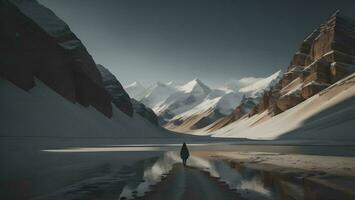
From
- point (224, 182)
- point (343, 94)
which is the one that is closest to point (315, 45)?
point (343, 94)

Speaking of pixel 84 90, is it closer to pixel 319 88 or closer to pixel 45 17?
pixel 45 17

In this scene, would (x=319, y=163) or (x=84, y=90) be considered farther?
(x=84, y=90)

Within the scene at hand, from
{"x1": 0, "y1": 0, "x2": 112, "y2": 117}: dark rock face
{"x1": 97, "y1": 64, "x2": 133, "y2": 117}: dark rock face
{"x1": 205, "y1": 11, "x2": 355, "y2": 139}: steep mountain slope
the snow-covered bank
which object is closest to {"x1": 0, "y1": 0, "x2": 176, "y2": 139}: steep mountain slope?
{"x1": 0, "y1": 0, "x2": 112, "y2": 117}: dark rock face

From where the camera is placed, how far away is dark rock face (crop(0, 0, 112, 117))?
100 m

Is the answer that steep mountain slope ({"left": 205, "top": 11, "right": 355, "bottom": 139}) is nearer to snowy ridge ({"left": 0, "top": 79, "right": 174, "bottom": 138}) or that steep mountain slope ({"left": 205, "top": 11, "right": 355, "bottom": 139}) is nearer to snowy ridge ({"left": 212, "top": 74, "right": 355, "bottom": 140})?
snowy ridge ({"left": 212, "top": 74, "right": 355, "bottom": 140})

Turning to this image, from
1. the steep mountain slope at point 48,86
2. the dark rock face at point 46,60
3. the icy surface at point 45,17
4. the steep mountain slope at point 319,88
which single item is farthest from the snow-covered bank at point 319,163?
the icy surface at point 45,17

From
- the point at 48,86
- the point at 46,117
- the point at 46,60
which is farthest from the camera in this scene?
the point at 46,60

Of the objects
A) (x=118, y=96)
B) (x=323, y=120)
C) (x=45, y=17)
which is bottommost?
(x=323, y=120)

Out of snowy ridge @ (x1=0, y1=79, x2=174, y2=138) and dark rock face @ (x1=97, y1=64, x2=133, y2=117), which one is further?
dark rock face @ (x1=97, y1=64, x2=133, y2=117)

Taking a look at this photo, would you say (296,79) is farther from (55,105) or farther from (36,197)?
(36,197)

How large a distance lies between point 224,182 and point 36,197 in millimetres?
8307

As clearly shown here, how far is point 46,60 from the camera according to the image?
4690 inches

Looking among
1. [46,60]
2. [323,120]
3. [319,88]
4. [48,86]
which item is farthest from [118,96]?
[323,120]

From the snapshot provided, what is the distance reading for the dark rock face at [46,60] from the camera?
100 m
